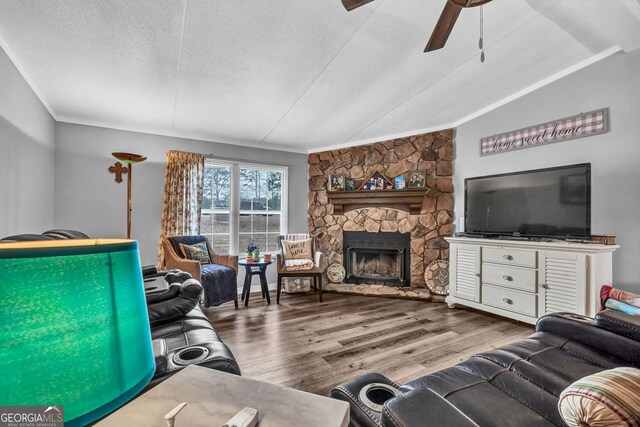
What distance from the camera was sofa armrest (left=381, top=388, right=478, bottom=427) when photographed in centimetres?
71

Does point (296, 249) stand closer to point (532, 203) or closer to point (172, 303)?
point (172, 303)

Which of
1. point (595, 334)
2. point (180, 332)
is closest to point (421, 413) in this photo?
point (595, 334)

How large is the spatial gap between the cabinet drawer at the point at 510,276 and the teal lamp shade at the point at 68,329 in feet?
11.6

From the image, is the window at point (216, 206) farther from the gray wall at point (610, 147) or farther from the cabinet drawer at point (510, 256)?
the gray wall at point (610, 147)

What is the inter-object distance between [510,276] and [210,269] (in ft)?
11.2

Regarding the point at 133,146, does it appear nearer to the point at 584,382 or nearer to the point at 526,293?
the point at 584,382

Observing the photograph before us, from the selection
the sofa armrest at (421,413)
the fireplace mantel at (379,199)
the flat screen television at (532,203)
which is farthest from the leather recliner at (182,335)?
the flat screen television at (532,203)

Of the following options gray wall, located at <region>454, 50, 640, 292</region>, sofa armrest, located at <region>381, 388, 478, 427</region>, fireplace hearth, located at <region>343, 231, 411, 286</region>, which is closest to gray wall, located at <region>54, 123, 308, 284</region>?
fireplace hearth, located at <region>343, 231, 411, 286</region>

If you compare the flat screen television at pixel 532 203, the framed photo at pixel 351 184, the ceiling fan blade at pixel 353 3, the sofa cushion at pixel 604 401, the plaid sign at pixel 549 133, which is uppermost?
the ceiling fan blade at pixel 353 3

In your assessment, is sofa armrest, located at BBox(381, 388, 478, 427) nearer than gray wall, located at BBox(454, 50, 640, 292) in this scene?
Yes

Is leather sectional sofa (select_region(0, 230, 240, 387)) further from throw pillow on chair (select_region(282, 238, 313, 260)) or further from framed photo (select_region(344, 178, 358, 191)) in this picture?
framed photo (select_region(344, 178, 358, 191))

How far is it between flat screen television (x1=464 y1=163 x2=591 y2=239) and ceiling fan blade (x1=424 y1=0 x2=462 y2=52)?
2132mm

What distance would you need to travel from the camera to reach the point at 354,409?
0.92 meters

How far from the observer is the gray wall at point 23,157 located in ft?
6.86
